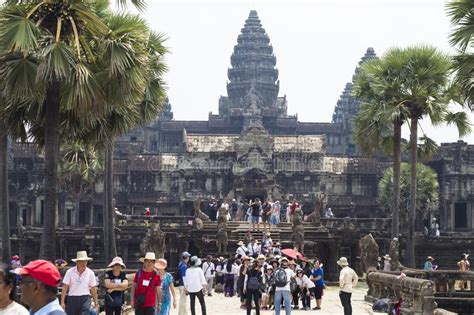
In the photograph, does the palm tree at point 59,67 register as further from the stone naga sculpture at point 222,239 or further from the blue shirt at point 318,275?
the stone naga sculpture at point 222,239

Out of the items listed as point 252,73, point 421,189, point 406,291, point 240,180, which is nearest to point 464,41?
point 406,291

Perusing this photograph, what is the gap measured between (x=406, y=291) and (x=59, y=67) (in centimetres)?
940

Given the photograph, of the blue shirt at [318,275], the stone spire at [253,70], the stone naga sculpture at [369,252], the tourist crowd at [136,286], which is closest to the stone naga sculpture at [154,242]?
the tourist crowd at [136,286]

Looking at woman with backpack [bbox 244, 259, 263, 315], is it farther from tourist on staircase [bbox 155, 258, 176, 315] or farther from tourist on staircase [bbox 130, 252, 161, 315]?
tourist on staircase [bbox 130, 252, 161, 315]

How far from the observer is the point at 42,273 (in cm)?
734

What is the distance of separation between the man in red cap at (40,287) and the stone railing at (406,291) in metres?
12.6

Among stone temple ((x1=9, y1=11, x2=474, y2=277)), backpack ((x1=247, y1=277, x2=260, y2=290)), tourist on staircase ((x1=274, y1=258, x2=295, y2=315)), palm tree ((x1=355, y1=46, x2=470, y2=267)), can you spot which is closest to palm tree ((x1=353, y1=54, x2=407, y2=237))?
palm tree ((x1=355, y1=46, x2=470, y2=267))

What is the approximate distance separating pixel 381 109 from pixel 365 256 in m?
5.51

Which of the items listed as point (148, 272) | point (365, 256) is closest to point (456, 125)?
point (365, 256)

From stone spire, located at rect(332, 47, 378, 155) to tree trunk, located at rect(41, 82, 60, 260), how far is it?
73265 millimetres

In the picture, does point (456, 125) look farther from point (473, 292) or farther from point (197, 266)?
point (197, 266)

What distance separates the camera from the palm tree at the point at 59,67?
55.8ft

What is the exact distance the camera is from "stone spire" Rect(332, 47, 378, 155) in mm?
96375

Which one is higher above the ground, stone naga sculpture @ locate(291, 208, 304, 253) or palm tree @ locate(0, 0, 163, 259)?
palm tree @ locate(0, 0, 163, 259)
